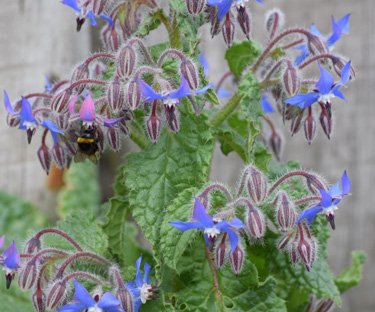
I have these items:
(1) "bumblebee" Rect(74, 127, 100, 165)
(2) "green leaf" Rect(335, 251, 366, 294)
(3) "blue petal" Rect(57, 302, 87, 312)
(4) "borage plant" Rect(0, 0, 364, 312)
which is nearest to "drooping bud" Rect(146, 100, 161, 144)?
(4) "borage plant" Rect(0, 0, 364, 312)

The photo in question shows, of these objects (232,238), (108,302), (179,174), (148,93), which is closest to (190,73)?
(148,93)

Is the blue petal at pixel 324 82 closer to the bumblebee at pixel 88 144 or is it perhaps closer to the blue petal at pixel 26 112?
the bumblebee at pixel 88 144

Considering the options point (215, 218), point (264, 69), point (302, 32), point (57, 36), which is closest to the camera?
point (215, 218)

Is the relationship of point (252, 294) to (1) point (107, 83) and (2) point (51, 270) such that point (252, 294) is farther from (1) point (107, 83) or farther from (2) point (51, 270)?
(1) point (107, 83)

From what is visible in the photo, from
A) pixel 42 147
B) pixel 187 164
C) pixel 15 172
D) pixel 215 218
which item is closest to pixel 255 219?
pixel 215 218

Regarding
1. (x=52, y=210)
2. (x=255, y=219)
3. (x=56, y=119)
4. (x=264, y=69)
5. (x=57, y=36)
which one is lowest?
(x=52, y=210)

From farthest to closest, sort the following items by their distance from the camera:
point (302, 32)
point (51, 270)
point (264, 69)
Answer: point (264, 69)
point (302, 32)
point (51, 270)

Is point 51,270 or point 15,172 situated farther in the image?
point 15,172

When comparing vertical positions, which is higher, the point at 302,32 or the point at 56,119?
the point at 302,32

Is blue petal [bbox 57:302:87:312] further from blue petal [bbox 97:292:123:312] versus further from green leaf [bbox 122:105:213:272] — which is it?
green leaf [bbox 122:105:213:272]
